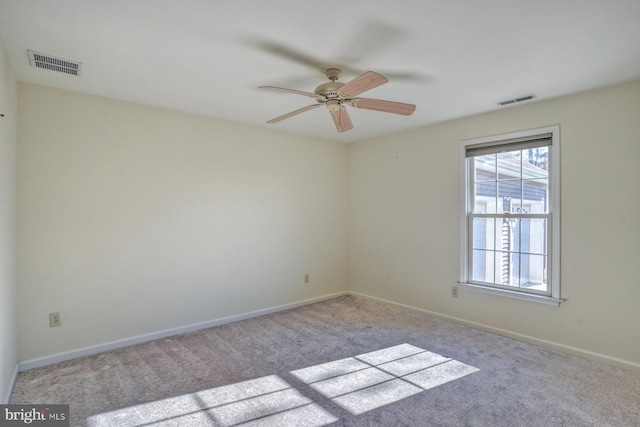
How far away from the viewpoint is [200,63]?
2.45 meters

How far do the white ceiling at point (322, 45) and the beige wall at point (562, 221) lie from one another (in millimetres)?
353

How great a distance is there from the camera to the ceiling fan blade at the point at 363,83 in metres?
2.04

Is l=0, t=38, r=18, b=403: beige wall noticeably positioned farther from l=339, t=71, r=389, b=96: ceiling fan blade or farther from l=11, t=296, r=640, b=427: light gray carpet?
l=339, t=71, r=389, b=96: ceiling fan blade

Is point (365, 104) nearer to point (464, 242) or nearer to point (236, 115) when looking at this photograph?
point (236, 115)

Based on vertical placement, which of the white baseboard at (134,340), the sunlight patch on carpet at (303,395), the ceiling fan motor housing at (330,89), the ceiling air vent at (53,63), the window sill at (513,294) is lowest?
the sunlight patch on carpet at (303,395)

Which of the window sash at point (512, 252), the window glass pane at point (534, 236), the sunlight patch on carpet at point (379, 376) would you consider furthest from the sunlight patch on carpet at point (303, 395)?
the window glass pane at point (534, 236)

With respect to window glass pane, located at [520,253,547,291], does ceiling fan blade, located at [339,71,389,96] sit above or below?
above

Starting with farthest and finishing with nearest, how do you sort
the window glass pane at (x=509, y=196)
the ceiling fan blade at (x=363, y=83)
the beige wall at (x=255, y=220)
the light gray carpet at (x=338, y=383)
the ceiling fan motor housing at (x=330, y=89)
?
1. the window glass pane at (x=509, y=196)
2. the beige wall at (x=255, y=220)
3. the ceiling fan motor housing at (x=330, y=89)
4. the light gray carpet at (x=338, y=383)
5. the ceiling fan blade at (x=363, y=83)

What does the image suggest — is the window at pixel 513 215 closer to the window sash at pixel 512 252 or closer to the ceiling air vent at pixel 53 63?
the window sash at pixel 512 252

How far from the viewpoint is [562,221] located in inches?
123

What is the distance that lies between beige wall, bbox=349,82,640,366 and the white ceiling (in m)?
0.35

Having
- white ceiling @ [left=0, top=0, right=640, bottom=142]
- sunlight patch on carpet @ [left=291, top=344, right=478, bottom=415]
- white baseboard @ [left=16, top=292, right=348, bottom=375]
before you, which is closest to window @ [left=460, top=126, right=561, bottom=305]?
white ceiling @ [left=0, top=0, right=640, bottom=142]

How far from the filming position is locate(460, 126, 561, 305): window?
10.5 feet

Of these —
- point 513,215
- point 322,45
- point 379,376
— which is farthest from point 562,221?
point 322,45
